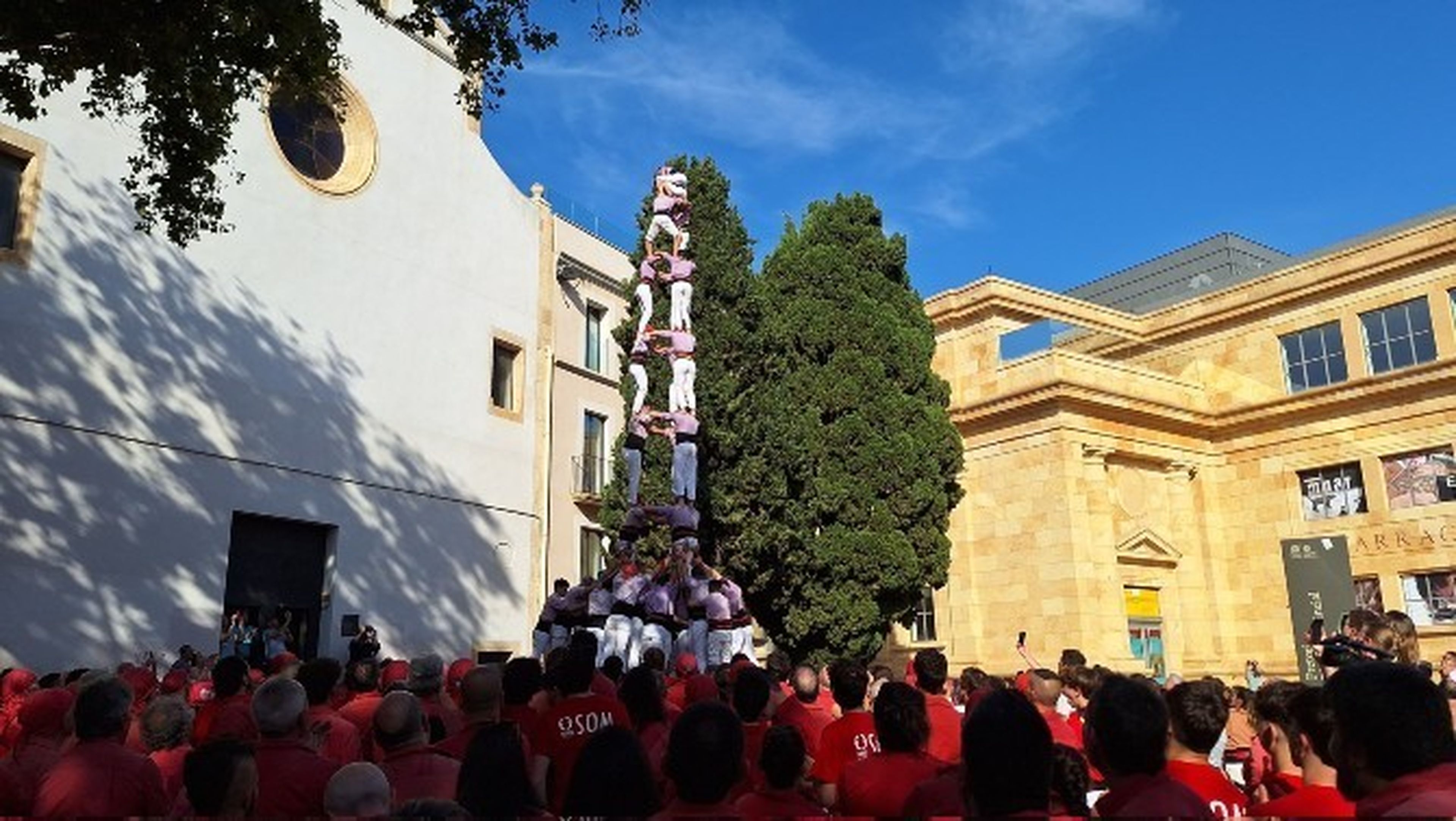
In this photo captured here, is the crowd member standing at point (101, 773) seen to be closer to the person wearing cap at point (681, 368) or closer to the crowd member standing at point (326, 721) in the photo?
the crowd member standing at point (326, 721)

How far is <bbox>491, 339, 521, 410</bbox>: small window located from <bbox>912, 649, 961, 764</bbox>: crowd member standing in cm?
1932

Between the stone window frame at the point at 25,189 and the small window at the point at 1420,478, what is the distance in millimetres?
29853

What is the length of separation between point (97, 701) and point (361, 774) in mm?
1818

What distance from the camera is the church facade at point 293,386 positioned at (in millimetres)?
16422

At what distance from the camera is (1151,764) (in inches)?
136

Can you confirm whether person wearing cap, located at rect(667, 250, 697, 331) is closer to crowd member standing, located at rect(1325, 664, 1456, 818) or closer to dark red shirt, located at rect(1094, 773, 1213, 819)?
dark red shirt, located at rect(1094, 773, 1213, 819)

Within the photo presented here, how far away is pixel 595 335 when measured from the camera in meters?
28.1

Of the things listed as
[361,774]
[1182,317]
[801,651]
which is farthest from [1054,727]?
[1182,317]

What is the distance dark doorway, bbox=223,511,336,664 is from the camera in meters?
19.0

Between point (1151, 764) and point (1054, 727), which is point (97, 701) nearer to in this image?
point (1151, 764)

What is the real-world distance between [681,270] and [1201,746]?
12331mm

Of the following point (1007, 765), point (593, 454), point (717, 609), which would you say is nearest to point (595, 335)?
point (593, 454)

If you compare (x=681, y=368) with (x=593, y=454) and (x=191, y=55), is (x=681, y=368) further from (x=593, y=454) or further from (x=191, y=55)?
(x=593, y=454)

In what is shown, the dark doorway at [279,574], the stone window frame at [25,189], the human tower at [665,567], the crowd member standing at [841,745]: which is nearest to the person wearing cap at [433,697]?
the crowd member standing at [841,745]
